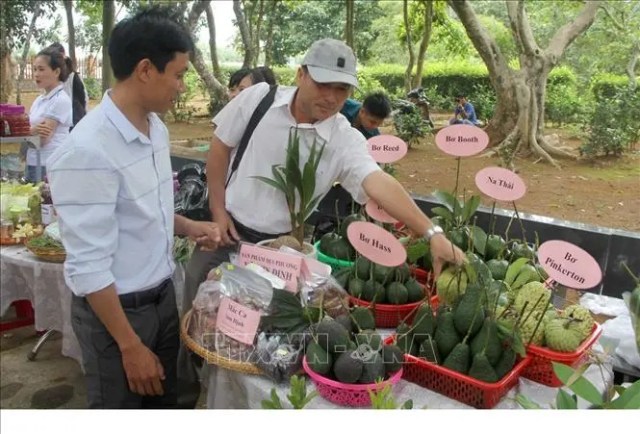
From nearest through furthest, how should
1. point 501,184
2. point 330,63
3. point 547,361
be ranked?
point 547,361 → point 501,184 → point 330,63

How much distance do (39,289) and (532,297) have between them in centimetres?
182

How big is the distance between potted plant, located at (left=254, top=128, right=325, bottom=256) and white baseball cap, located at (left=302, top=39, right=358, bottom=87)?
7.5 inches

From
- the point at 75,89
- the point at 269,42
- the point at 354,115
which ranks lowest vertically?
the point at 354,115

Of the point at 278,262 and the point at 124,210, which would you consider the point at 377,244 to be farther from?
the point at 124,210

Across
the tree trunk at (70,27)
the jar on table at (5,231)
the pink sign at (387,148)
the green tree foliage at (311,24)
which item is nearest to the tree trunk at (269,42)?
the green tree foliage at (311,24)

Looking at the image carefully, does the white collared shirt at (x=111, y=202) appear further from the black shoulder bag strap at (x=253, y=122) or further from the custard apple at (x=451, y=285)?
the custard apple at (x=451, y=285)

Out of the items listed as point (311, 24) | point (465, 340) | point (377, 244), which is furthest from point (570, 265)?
point (311, 24)

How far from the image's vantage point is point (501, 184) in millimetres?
1427

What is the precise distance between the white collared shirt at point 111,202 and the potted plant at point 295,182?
391 millimetres

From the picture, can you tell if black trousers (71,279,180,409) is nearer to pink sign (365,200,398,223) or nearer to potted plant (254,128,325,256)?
potted plant (254,128,325,256)

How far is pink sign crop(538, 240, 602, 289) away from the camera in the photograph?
1197 millimetres

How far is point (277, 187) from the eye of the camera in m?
1.66
